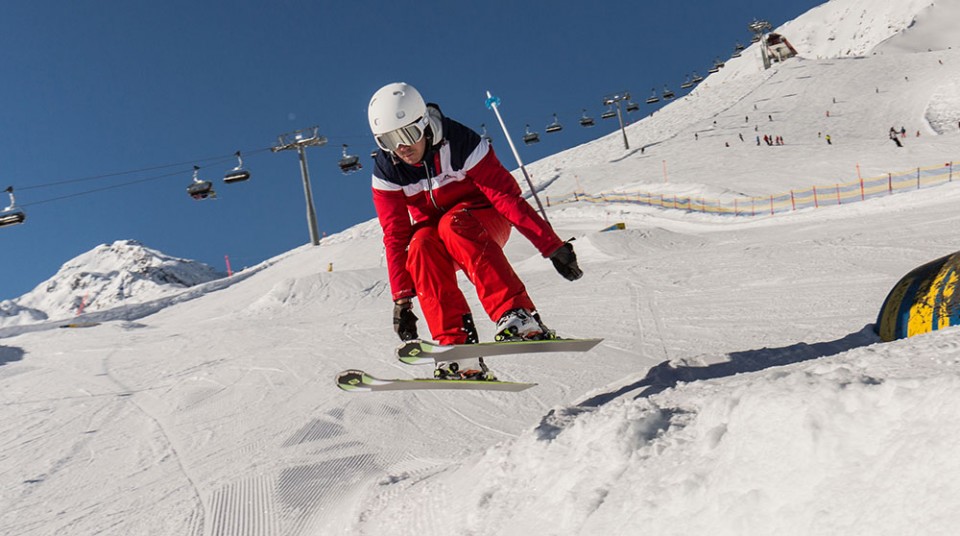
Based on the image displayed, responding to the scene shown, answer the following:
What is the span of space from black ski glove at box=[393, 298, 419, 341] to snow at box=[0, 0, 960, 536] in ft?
2.24

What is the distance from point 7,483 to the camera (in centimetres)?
434

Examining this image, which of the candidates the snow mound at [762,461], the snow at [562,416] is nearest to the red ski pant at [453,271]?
the snow at [562,416]

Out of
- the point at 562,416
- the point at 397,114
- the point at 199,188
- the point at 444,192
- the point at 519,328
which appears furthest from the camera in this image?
the point at 199,188

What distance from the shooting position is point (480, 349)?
3582 mm

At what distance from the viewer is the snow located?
1313 millimetres

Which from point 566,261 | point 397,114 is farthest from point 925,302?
point 397,114

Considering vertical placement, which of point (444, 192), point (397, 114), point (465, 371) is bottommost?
point (465, 371)

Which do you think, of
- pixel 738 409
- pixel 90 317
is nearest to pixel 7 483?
pixel 738 409

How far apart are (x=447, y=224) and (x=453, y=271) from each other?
0.31 meters

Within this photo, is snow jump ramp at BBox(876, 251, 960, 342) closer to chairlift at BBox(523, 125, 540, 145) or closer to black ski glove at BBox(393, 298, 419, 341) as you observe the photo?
black ski glove at BBox(393, 298, 419, 341)

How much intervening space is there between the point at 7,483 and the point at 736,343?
5.40m

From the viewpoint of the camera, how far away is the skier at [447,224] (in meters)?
3.78

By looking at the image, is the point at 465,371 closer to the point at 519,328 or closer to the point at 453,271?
the point at 519,328

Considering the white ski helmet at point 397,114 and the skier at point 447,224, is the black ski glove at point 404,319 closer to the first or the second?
the skier at point 447,224
